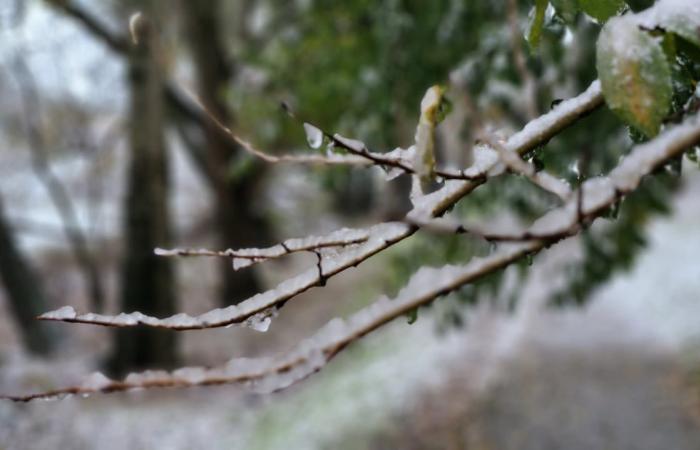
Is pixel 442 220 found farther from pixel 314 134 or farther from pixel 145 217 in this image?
pixel 145 217

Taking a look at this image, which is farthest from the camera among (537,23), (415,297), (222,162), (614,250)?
(222,162)

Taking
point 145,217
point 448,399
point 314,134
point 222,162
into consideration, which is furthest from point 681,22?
point 222,162

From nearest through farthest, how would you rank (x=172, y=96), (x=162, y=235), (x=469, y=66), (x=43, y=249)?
(x=469, y=66)
(x=162, y=235)
(x=172, y=96)
(x=43, y=249)

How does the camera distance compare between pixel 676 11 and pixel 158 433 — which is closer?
pixel 676 11

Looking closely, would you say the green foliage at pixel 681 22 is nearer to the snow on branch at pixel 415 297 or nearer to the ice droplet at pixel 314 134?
the snow on branch at pixel 415 297

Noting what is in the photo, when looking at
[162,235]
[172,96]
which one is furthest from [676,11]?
[172,96]

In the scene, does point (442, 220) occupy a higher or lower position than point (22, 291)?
lower

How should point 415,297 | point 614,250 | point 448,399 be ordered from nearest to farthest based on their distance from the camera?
point 415,297 < point 614,250 < point 448,399

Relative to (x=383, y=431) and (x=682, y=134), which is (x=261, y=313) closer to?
(x=682, y=134)
